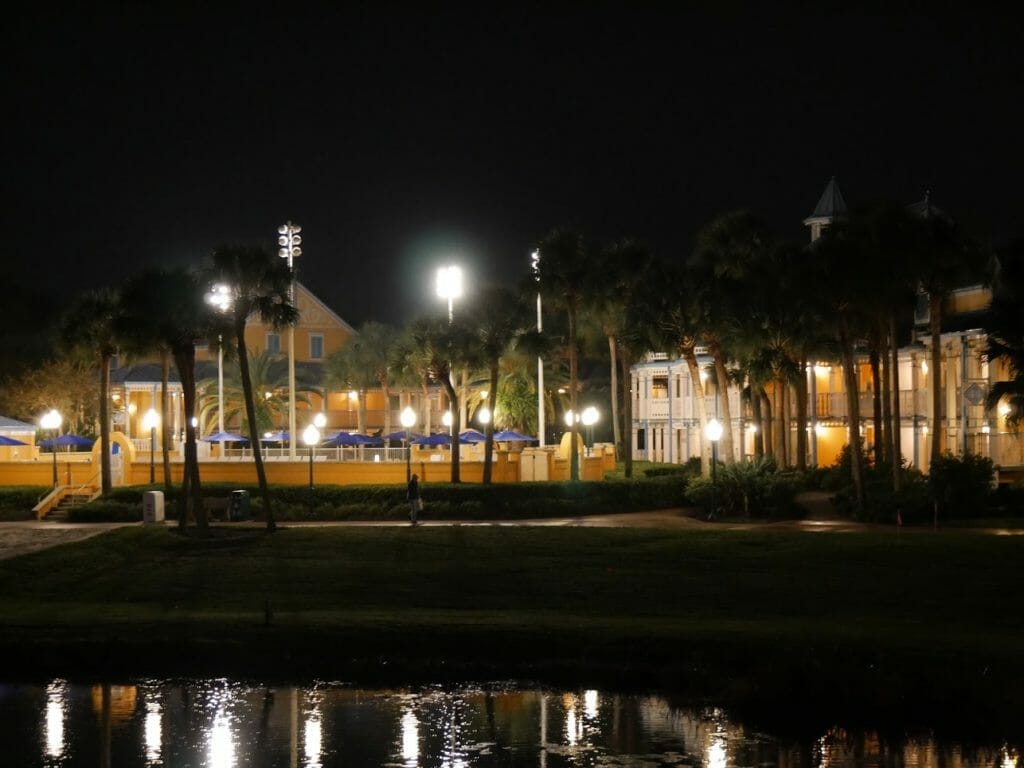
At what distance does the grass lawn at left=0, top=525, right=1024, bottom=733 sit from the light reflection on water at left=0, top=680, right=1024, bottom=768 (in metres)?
1.41

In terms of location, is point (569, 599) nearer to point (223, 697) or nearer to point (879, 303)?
point (223, 697)

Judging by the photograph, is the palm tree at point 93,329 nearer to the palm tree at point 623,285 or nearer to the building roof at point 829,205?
the palm tree at point 623,285

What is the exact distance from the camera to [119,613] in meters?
33.7

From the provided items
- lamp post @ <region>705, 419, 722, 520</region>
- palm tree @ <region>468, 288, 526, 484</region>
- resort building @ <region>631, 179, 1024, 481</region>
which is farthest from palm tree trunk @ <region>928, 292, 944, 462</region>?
palm tree @ <region>468, 288, 526, 484</region>

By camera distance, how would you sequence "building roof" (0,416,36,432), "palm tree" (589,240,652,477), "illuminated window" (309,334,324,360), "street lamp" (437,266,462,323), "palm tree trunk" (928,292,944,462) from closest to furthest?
"palm tree trunk" (928,292,944,462), "palm tree" (589,240,652,477), "street lamp" (437,266,462,323), "building roof" (0,416,36,432), "illuminated window" (309,334,324,360)

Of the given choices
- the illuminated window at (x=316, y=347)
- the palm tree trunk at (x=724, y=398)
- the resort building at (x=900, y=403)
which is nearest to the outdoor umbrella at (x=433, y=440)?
the resort building at (x=900, y=403)

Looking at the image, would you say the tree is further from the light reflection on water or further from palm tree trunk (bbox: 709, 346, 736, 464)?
palm tree trunk (bbox: 709, 346, 736, 464)

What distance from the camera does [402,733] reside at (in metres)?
24.6

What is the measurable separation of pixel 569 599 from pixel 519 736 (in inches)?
404

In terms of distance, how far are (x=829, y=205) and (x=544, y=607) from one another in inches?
1930

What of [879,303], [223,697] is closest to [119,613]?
[223,697]

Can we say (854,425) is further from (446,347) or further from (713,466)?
(446,347)

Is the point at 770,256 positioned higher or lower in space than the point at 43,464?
higher

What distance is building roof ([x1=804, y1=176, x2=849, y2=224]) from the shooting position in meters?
77.9
